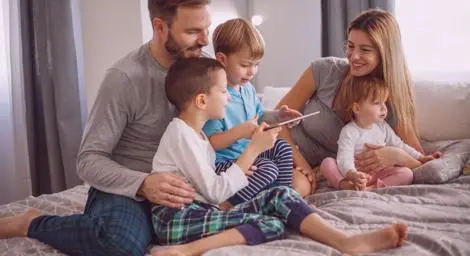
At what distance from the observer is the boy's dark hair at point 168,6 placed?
1.64m

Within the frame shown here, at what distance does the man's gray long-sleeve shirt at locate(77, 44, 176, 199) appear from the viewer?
5.06ft

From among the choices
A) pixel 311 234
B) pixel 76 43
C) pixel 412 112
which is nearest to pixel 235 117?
pixel 311 234

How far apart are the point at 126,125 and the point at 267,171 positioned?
46cm

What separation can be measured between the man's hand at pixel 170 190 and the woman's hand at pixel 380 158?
0.73 m

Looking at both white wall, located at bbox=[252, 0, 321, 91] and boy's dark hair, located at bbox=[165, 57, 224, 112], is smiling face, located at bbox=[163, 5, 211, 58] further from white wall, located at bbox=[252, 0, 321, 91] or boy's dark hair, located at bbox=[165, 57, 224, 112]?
white wall, located at bbox=[252, 0, 321, 91]

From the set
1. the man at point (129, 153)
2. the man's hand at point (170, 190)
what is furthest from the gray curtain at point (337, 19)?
the man's hand at point (170, 190)

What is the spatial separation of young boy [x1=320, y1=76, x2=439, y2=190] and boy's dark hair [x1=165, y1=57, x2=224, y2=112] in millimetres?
590

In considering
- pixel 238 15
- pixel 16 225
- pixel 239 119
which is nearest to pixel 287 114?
pixel 239 119

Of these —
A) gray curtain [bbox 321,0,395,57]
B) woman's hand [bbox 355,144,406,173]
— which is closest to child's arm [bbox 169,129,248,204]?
woman's hand [bbox 355,144,406,173]

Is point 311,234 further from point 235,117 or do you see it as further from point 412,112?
point 412,112

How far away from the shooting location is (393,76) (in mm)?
1932

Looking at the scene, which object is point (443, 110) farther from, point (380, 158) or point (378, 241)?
point (378, 241)

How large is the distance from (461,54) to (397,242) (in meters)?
1.72

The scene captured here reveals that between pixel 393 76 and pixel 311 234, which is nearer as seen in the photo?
pixel 311 234
